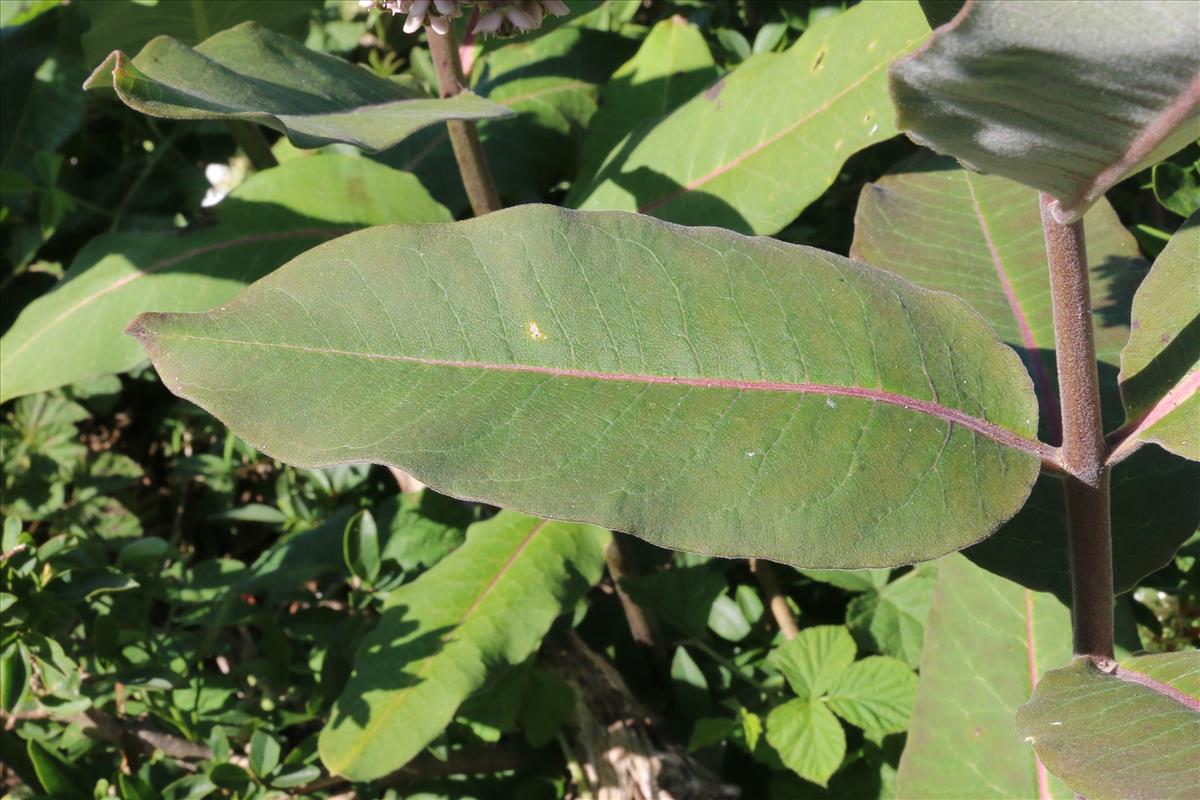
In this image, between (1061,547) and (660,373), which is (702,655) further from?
(660,373)

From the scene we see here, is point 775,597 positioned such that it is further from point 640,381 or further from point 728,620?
point 640,381

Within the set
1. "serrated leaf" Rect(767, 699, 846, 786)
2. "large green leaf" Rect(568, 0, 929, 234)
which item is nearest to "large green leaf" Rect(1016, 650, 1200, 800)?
"serrated leaf" Rect(767, 699, 846, 786)

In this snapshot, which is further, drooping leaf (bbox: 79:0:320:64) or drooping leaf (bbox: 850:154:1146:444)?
drooping leaf (bbox: 79:0:320:64)

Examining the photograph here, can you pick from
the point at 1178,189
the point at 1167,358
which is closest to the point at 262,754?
the point at 1167,358

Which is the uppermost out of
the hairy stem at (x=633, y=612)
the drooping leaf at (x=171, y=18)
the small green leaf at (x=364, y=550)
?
the drooping leaf at (x=171, y=18)

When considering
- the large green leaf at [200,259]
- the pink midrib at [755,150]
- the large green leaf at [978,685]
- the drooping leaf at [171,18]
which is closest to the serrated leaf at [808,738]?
the large green leaf at [978,685]

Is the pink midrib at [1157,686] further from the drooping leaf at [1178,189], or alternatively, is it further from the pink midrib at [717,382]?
the drooping leaf at [1178,189]

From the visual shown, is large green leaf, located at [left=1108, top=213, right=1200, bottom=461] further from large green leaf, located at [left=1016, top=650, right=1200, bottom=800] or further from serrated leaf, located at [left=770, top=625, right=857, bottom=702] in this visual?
serrated leaf, located at [left=770, top=625, right=857, bottom=702]
